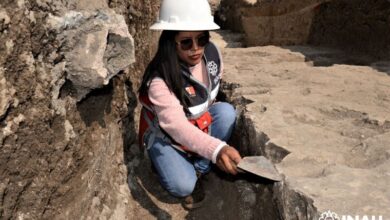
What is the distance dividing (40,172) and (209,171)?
52.4 inches

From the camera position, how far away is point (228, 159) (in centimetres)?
182

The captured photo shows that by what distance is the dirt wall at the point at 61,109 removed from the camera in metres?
1.32

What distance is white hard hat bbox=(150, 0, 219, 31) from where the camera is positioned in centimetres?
215

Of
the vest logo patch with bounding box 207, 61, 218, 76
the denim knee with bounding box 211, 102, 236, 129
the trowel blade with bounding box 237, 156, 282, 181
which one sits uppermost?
the vest logo patch with bounding box 207, 61, 218, 76

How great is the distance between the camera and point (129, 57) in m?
1.97

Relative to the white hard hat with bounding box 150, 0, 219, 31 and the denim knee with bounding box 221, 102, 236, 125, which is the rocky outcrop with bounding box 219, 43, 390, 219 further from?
the white hard hat with bounding box 150, 0, 219, 31

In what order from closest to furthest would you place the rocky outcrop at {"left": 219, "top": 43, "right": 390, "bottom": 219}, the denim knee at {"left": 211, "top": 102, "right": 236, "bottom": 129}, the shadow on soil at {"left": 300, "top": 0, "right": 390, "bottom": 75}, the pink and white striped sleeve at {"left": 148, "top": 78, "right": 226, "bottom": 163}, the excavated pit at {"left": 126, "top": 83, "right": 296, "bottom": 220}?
the rocky outcrop at {"left": 219, "top": 43, "right": 390, "bottom": 219} < the pink and white striped sleeve at {"left": 148, "top": 78, "right": 226, "bottom": 163} < the excavated pit at {"left": 126, "top": 83, "right": 296, "bottom": 220} < the denim knee at {"left": 211, "top": 102, "right": 236, "bottom": 129} < the shadow on soil at {"left": 300, "top": 0, "right": 390, "bottom": 75}

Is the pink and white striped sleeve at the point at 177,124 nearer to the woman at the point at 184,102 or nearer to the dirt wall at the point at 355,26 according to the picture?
the woman at the point at 184,102

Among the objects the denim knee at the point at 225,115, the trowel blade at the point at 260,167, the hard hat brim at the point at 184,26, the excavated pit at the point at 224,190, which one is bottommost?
the excavated pit at the point at 224,190

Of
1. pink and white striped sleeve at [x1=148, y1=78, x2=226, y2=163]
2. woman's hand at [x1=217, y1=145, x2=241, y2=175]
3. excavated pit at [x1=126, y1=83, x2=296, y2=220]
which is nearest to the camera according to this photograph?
woman's hand at [x1=217, y1=145, x2=241, y2=175]

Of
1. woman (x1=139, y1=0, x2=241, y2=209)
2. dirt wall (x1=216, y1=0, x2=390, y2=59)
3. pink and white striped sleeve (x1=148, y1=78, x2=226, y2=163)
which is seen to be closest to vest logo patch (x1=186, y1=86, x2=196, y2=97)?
woman (x1=139, y1=0, x2=241, y2=209)

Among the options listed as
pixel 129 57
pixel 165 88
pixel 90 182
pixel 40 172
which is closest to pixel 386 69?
pixel 165 88

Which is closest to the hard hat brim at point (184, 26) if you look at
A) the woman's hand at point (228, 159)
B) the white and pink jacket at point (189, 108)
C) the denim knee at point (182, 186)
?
the white and pink jacket at point (189, 108)
